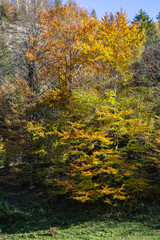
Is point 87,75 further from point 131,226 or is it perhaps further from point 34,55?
point 131,226

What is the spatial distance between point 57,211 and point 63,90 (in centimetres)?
758

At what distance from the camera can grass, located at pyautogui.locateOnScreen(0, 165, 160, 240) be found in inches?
320

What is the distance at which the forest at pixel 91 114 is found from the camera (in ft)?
30.7

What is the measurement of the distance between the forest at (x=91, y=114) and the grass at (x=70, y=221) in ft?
1.23

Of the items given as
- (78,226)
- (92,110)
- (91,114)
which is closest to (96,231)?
(78,226)

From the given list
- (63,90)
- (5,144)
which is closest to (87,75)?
(63,90)

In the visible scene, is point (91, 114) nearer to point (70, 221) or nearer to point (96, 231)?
point (96, 231)

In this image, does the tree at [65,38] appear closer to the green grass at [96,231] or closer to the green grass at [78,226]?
the green grass at [78,226]

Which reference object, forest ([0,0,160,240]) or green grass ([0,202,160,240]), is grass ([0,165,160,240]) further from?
forest ([0,0,160,240])

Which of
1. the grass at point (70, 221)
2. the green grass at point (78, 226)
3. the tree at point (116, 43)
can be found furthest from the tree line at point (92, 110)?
the green grass at point (78, 226)

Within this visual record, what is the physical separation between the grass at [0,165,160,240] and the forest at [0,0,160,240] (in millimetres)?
374

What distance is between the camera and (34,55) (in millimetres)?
15211

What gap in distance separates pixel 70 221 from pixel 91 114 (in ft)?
18.9

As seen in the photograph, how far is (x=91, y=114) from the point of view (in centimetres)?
1004
